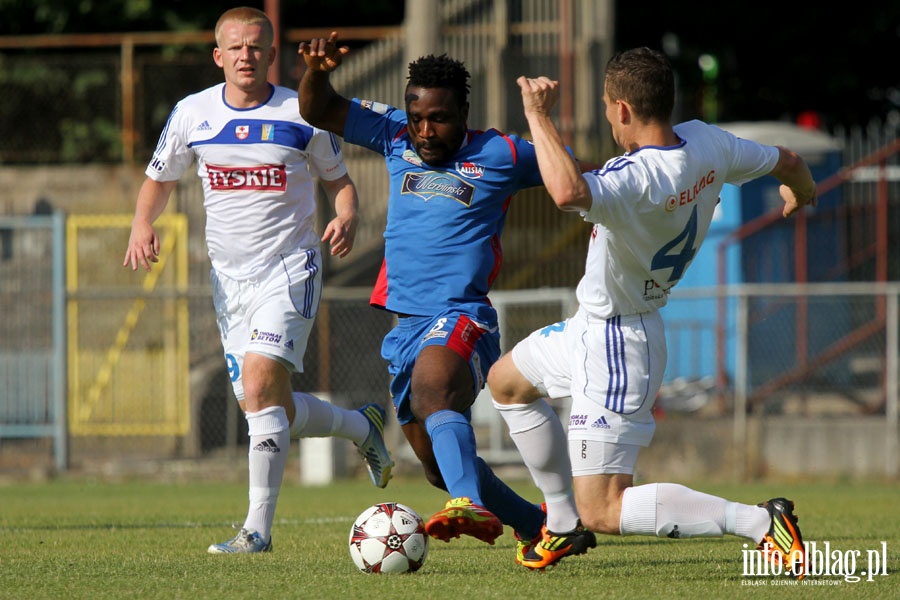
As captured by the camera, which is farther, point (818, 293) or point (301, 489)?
point (818, 293)

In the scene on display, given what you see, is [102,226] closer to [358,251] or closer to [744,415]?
[358,251]

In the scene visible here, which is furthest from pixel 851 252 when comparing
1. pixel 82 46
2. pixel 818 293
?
pixel 82 46

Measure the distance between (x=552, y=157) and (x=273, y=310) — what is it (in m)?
2.46

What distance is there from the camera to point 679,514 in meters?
5.55

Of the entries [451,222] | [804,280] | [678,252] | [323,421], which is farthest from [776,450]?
[678,252]

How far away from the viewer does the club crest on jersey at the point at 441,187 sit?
21.4 feet

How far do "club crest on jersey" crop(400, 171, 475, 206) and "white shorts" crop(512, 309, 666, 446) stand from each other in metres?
0.94

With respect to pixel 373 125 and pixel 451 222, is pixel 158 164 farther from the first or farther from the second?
pixel 451 222

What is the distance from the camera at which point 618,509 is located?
18.4 ft

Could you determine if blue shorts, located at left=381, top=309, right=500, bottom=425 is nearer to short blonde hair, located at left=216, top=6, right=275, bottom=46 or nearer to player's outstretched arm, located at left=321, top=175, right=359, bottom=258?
player's outstretched arm, located at left=321, top=175, right=359, bottom=258

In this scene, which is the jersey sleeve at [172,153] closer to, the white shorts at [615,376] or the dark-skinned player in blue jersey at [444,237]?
the dark-skinned player in blue jersey at [444,237]

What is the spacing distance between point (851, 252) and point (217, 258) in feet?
44.0

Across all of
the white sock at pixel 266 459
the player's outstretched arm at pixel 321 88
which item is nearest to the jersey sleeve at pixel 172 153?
the player's outstretched arm at pixel 321 88

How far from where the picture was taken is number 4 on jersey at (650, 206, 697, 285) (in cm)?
579
